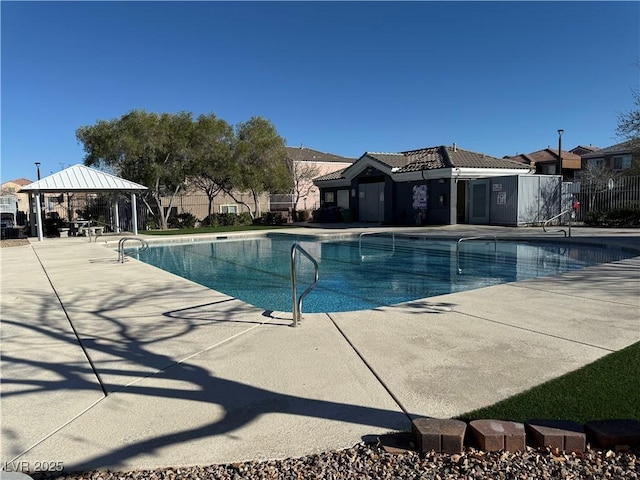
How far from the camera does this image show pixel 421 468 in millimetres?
2676

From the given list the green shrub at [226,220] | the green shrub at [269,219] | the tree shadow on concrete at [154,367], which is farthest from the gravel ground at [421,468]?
the green shrub at [269,219]

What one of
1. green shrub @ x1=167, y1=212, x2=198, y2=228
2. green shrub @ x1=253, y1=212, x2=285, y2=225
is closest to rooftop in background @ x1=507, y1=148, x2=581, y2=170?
green shrub @ x1=253, y1=212, x2=285, y2=225

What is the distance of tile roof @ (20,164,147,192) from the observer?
21469mm

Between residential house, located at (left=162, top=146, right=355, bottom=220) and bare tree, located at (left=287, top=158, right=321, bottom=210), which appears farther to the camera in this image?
bare tree, located at (left=287, top=158, right=321, bottom=210)

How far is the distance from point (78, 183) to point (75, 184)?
206 mm

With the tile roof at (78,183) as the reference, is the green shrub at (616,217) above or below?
below

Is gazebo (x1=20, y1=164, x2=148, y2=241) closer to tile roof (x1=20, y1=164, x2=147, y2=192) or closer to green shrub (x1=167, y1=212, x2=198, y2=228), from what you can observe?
tile roof (x1=20, y1=164, x2=147, y2=192)

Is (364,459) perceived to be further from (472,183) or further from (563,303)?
(472,183)

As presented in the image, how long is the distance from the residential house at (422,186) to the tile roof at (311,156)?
52.7ft

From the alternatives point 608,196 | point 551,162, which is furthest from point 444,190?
point 551,162

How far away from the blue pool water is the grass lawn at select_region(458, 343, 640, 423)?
4611mm

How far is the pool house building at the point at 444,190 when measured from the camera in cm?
2270

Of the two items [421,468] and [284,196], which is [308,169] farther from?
[421,468]

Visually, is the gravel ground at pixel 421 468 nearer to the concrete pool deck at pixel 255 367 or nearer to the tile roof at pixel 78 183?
the concrete pool deck at pixel 255 367
